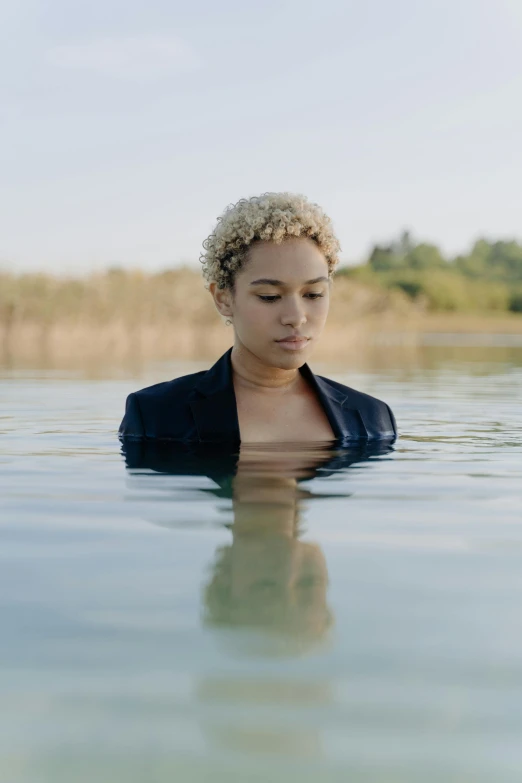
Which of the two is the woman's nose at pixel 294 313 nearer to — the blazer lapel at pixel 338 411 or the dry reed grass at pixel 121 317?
Result: the blazer lapel at pixel 338 411

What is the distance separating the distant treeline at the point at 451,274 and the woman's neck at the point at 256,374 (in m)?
62.3

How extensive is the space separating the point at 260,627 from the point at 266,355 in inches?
105

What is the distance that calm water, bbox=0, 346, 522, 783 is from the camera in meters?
1.46

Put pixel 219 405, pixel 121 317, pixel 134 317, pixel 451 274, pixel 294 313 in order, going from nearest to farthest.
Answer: pixel 294 313
pixel 219 405
pixel 121 317
pixel 134 317
pixel 451 274

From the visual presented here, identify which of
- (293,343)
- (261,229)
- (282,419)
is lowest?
(282,419)

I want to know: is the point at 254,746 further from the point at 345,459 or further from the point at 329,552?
the point at 345,459

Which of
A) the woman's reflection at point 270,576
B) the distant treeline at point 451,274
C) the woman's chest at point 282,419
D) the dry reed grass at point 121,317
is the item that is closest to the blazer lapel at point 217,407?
the woman's chest at point 282,419

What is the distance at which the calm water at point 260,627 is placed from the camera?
1464 mm

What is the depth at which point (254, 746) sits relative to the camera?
4.83 feet

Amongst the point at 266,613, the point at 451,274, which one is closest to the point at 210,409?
the point at 266,613

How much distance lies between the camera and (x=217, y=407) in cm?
482

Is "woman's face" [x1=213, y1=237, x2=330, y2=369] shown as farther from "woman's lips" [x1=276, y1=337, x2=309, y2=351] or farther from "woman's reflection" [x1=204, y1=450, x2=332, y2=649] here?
"woman's reflection" [x1=204, y1=450, x2=332, y2=649]

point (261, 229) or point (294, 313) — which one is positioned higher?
point (261, 229)

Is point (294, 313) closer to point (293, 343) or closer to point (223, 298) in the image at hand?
point (293, 343)
